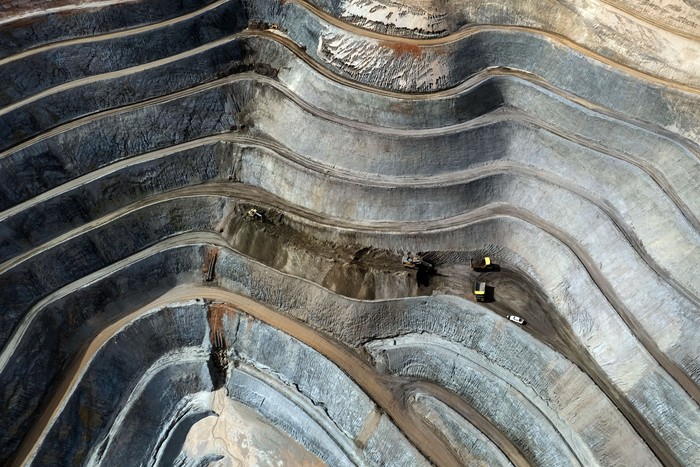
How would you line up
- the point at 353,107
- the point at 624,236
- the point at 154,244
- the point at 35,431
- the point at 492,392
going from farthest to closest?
1. the point at 353,107
2. the point at 154,244
3. the point at 624,236
4. the point at 492,392
5. the point at 35,431

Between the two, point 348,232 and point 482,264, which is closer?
point 482,264

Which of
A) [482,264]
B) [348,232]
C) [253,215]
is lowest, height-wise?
[253,215]

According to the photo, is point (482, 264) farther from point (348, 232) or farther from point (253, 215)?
point (253, 215)

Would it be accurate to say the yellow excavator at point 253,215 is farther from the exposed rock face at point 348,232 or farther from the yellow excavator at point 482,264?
the yellow excavator at point 482,264

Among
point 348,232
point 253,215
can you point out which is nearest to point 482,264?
point 348,232

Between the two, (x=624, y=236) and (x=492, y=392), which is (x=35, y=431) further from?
(x=624, y=236)

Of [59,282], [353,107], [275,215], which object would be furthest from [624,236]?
[59,282]

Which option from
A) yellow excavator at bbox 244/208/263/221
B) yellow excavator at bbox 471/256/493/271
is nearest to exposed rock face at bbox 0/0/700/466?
yellow excavator at bbox 244/208/263/221

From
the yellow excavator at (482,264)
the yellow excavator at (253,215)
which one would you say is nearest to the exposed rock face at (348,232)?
the yellow excavator at (253,215)
